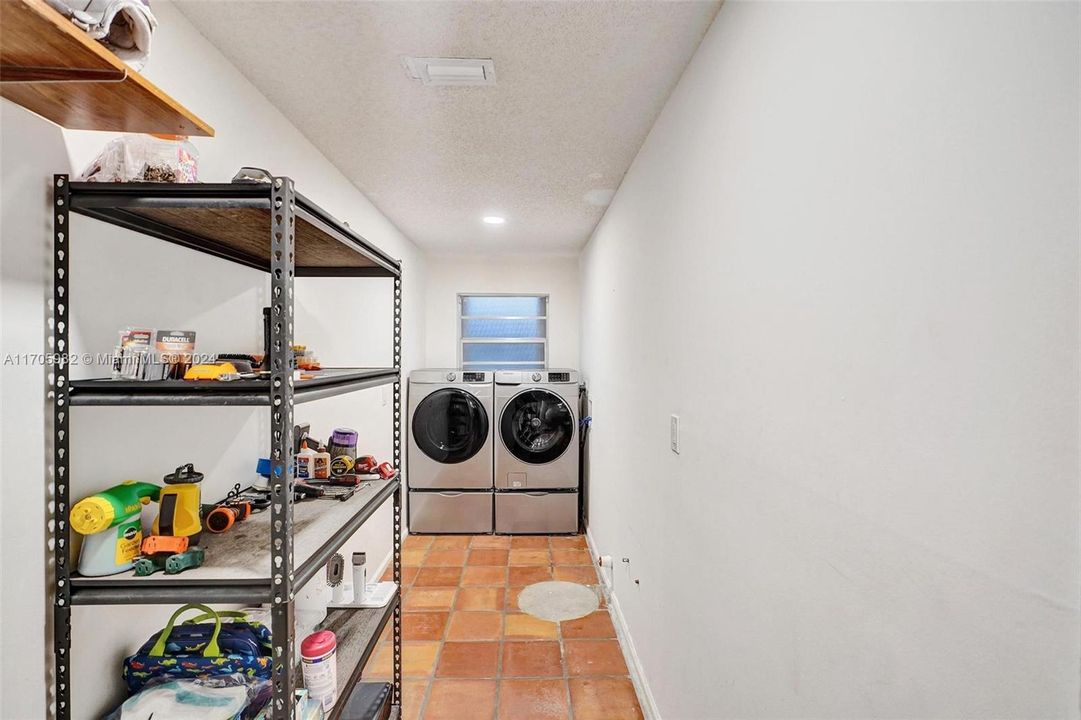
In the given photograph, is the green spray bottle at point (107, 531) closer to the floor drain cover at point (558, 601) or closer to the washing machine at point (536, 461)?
the floor drain cover at point (558, 601)

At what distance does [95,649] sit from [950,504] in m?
1.62

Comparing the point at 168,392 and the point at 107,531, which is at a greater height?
the point at 168,392

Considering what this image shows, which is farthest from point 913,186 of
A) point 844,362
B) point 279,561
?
Result: point 279,561

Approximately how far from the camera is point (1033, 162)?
53 cm

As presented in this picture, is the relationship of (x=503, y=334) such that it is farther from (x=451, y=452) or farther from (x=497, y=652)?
(x=497, y=652)

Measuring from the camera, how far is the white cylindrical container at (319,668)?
129 cm

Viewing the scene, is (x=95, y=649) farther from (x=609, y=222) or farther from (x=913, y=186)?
(x=609, y=222)

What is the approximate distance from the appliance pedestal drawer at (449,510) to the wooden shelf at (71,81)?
3.35 m

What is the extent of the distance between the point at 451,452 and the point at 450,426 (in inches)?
8.2

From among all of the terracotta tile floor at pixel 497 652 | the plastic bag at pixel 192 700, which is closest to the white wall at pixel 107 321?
the plastic bag at pixel 192 700

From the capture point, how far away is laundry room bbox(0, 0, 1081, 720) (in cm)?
58

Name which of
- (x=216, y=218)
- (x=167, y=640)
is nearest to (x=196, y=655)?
(x=167, y=640)

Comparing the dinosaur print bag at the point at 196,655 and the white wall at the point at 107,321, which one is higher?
the white wall at the point at 107,321

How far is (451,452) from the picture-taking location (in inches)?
159
